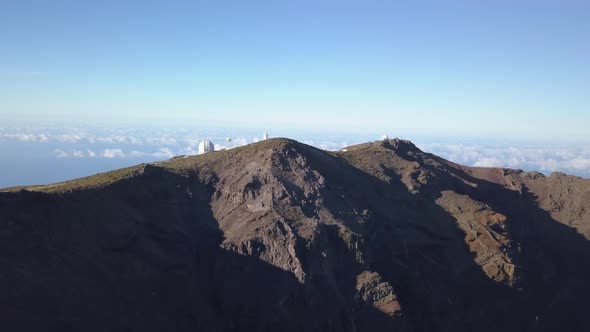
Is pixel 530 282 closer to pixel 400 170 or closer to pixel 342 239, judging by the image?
pixel 400 170

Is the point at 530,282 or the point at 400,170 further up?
the point at 400,170

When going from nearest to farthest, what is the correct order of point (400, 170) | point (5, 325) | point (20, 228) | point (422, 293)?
point (5, 325), point (20, 228), point (422, 293), point (400, 170)

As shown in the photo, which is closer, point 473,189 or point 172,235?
point 172,235

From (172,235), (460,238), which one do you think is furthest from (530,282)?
(172,235)

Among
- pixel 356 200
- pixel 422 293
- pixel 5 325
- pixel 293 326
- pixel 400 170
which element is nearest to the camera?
pixel 5 325

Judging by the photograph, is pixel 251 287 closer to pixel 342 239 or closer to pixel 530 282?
pixel 342 239

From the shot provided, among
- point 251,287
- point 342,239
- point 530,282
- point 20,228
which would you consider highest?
point 20,228

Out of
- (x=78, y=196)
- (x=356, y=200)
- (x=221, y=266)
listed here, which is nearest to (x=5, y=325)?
(x=78, y=196)
